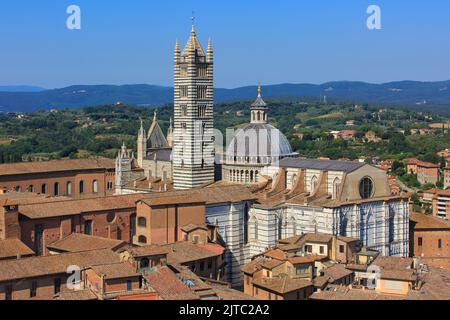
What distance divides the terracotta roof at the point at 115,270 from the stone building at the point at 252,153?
54.2 ft

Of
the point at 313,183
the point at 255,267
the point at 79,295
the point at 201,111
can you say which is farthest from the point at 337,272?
the point at 201,111

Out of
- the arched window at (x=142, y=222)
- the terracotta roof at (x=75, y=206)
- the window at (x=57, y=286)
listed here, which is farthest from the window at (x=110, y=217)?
the window at (x=57, y=286)

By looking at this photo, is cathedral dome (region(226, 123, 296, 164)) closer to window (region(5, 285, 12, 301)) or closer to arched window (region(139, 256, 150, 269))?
arched window (region(139, 256, 150, 269))

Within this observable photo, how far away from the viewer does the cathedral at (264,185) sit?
3691 cm

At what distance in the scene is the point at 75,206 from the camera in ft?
111

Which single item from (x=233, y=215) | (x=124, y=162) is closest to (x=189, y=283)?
(x=233, y=215)

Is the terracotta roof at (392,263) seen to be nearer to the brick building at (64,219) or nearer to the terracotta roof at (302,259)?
the terracotta roof at (302,259)

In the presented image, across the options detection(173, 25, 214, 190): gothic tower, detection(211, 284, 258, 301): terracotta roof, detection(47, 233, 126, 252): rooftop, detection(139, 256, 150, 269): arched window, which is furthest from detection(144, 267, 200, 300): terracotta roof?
detection(173, 25, 214, 190): gothic tower

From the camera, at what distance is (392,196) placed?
1537 inches

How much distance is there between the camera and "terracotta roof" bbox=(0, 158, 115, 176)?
50312 millimetres

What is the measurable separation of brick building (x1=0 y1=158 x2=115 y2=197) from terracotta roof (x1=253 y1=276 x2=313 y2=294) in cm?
2447

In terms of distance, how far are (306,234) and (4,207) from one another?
43.2 ft

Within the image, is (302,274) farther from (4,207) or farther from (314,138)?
(314,138)
